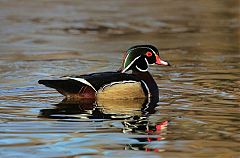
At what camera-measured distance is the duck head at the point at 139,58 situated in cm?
1159

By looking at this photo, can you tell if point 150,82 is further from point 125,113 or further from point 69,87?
point 125,113

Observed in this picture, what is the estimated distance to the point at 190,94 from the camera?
37.1 ft

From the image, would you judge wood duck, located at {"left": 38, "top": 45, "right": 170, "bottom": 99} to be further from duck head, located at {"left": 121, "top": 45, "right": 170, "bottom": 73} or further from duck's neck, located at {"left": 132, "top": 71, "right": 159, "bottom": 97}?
duck head, located at {"left": 121, "top": 45, "right": 170, "bottom": 73}

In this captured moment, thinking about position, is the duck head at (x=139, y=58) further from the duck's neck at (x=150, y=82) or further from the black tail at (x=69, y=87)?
the black tail at (x=69, y=87)

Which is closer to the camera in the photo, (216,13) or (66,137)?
(66,137)

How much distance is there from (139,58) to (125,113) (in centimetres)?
182

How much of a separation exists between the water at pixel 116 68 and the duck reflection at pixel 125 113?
0.04 ft

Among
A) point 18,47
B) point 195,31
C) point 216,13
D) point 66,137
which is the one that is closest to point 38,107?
point 66,137

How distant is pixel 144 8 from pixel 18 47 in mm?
7132

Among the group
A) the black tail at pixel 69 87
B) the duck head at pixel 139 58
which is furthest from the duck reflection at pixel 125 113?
the duck head at pixel 139 58

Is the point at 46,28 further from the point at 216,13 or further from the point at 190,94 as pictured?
the point at 190,94

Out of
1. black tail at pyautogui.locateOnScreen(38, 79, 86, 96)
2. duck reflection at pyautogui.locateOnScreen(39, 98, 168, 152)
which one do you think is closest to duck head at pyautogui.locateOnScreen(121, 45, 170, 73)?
duck reflection at pyautogui.locateOnScreen(39, 98, 168, 152)

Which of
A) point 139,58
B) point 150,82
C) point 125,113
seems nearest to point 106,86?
point 150,82

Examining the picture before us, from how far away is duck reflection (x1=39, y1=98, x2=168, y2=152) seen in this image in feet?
28.2
